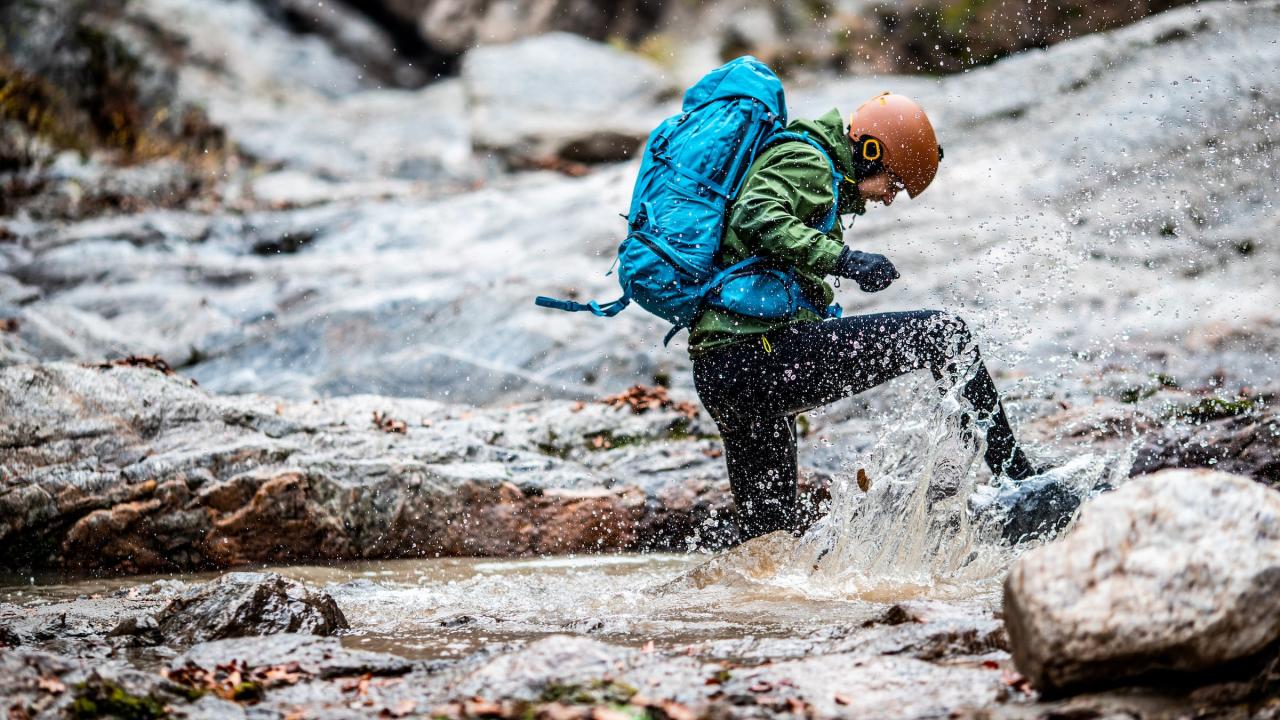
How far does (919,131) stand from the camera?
4754 millimetres

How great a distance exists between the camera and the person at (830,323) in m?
4.41

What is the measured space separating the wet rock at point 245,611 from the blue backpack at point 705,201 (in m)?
1.84

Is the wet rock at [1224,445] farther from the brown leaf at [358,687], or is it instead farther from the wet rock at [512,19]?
the wet rock at [512,19]

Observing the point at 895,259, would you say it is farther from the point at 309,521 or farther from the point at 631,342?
the point at 309,521

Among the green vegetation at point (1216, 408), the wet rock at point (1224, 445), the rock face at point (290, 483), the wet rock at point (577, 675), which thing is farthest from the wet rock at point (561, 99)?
the wet rock at point (577, 675)

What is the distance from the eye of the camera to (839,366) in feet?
15.2

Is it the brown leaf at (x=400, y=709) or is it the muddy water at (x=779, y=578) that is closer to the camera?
the brown leaf at (x=400, y=709)

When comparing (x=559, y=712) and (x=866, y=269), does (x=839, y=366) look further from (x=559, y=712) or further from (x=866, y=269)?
(x=559, y=712)

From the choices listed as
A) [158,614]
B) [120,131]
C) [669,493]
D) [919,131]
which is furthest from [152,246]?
[919,131]

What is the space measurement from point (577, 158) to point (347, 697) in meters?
13.1

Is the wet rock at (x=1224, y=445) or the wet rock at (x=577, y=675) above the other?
the wet rock at (x=1224, y=445)

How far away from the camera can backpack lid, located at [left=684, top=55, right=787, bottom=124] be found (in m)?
4.51

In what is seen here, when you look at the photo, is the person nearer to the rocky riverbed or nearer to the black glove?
the black glove

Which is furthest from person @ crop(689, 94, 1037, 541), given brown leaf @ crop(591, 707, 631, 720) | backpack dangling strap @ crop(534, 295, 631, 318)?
brown leaf @ crop(591, 707, 631, 720)
